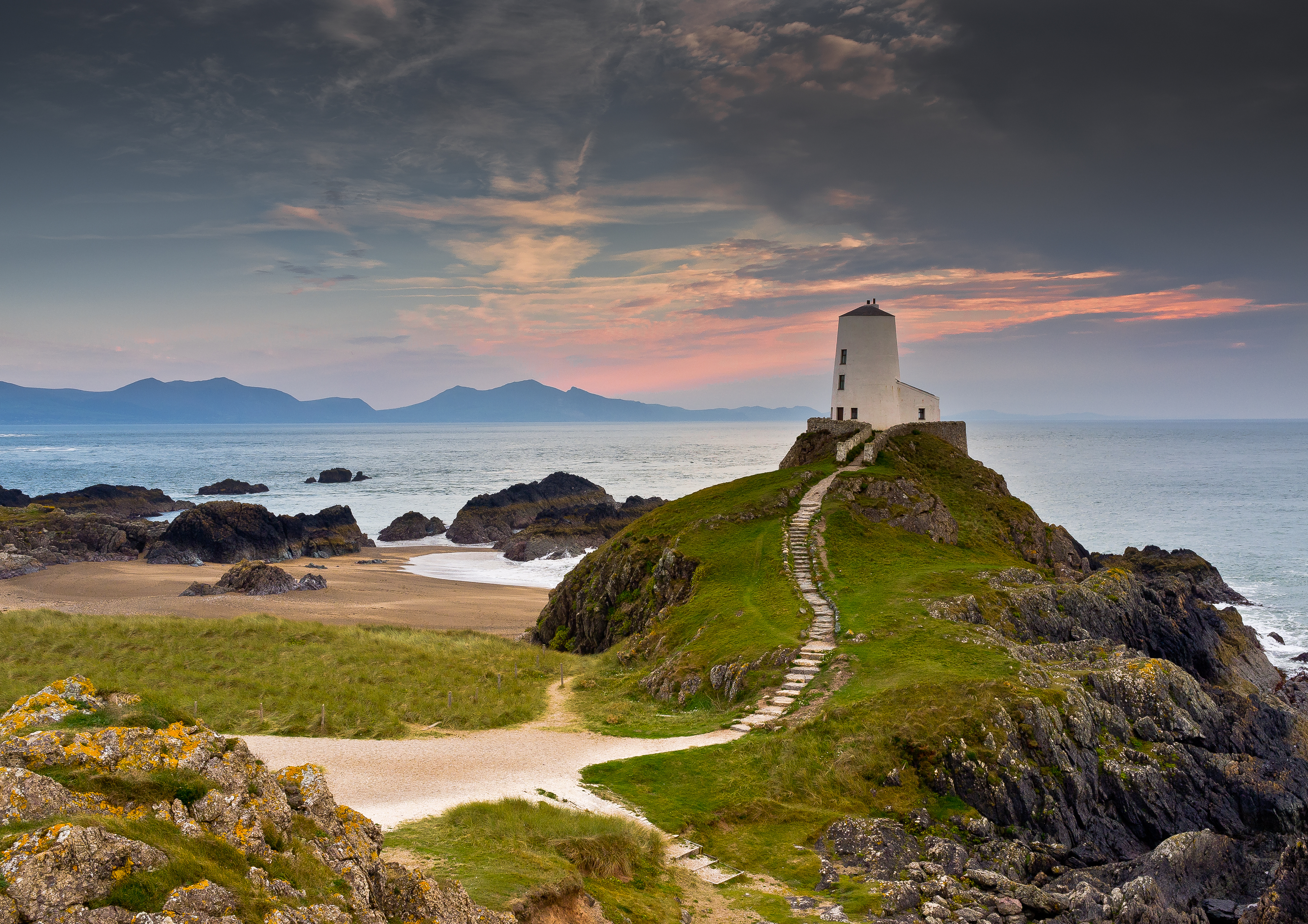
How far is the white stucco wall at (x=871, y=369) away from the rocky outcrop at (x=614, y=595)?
20773 millimetres

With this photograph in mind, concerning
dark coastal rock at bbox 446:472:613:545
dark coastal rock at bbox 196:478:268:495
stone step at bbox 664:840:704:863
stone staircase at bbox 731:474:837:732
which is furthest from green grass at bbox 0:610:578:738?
dark coastal rock at bbox 196:478:268:495

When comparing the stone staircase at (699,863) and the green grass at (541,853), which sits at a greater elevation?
the green grass at (541,853)

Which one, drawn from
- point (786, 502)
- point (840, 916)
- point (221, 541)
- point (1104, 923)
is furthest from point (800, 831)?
point (221, 541)

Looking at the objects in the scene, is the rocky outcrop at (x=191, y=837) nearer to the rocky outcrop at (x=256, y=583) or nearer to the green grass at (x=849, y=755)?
the green grass at (x=849, y=755)

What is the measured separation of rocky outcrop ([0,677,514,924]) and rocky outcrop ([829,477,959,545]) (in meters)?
33.2

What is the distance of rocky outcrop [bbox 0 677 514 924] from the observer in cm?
669

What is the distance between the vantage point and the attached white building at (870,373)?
5266 cm

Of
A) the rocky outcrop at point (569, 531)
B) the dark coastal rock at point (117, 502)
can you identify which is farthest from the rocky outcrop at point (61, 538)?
the rocky outcrop at point (569, 531)

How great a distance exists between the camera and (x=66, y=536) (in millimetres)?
71125

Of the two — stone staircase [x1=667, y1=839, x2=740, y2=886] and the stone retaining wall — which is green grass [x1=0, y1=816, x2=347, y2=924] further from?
the stone retaining wall

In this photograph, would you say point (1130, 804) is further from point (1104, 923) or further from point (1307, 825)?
point (1104, 923)

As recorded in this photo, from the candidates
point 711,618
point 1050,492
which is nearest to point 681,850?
point 711,618

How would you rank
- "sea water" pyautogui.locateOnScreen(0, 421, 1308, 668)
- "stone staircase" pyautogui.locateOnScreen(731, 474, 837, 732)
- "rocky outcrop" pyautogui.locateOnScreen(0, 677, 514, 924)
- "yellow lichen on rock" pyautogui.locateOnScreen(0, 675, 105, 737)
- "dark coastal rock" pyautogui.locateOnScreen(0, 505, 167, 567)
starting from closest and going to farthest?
"rocky outcrop" pyautogui.locateOnScreen(0, 677, 514, 924) → "yellow lichen on rock" pyautogui.locateOnScreen(0, 675, 105, 737) → "stone staircase" pyautogui.locateOnScreen(731, 474, 837, 732) → "dark coastal rock" pyautogui.locateOnScreen(0, 505, 167, 567) → "sea water" pyautogui.locateOnScreen(0, 421, 1308, 668)

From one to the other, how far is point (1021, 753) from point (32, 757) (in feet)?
60.9
